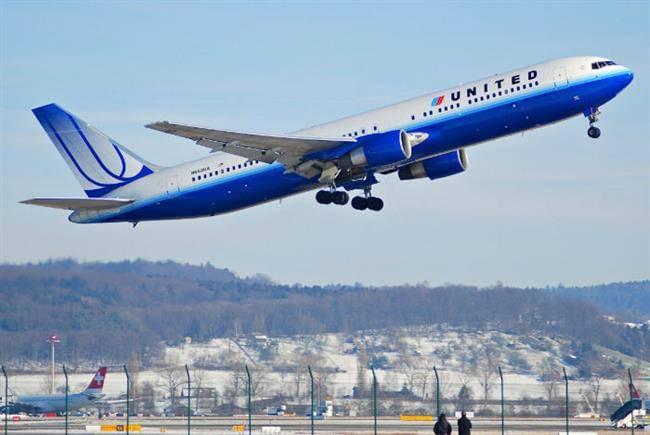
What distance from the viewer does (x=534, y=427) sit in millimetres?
49344

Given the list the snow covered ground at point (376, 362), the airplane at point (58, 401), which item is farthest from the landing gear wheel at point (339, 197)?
the airplane at point (58, 401)

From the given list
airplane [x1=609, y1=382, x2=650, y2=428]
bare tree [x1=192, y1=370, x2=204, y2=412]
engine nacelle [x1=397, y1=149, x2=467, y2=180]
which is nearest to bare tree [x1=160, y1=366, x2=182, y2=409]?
bare tree [x1=192, y1=370, x2=204, y2=412]

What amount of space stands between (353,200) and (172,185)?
7.86 meters

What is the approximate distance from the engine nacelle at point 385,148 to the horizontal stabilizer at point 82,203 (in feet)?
37.6

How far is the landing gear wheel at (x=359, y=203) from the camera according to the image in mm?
56506

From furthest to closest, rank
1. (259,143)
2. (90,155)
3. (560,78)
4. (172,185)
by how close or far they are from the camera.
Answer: (90,155), (172,185), (259,143), (560,78)

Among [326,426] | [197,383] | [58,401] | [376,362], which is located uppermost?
[376,362]

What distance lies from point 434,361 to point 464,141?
23790mm

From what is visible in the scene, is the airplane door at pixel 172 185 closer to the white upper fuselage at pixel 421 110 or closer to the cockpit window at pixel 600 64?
the white upper fuselage at pixel 421 110

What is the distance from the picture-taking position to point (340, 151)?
5103cm

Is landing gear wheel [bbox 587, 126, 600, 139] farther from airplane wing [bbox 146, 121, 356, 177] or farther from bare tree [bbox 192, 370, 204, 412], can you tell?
bare tree [bbox 192, 370, 204, 412]

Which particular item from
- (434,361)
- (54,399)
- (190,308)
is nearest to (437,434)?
(54,399)

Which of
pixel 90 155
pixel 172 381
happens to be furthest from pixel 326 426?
pixel 90 155

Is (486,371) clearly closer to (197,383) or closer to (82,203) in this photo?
(197,383)
